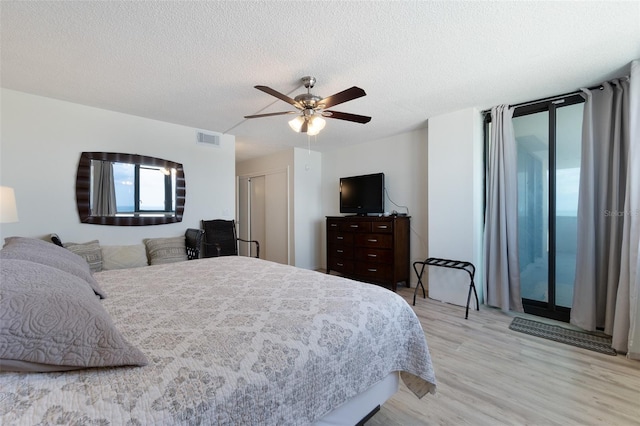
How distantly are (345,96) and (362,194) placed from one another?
263 centimetres

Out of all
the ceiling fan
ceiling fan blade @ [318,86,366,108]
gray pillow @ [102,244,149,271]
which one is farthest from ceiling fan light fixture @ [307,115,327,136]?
gray pillow @ [102,244,149,271]

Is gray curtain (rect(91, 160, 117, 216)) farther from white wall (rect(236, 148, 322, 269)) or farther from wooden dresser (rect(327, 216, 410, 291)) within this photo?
wooden dresser (rect(327, 216, 410, 291))

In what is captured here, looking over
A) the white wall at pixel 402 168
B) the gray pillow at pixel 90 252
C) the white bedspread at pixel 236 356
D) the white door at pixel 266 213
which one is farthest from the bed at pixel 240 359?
→ the white door at pixel 266 213

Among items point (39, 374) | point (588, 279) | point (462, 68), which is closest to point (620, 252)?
point (588, 279)

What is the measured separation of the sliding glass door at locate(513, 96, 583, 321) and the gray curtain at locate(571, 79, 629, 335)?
0.23m

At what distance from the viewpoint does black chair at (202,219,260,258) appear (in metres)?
4.04

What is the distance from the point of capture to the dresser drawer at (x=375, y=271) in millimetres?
4000

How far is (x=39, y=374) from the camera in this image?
784 millimetres

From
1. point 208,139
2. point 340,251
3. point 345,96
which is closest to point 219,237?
point 208,139

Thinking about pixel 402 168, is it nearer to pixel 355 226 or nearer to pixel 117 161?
pixel 355 226

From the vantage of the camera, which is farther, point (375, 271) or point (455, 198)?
point (375, 271)

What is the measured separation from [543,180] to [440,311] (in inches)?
73.9

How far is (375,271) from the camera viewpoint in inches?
163

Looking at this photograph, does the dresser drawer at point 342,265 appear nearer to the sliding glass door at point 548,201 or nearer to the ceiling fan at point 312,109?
the sliding glass door at point 548,201
